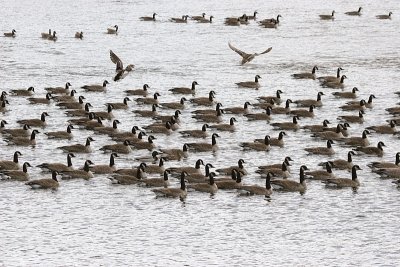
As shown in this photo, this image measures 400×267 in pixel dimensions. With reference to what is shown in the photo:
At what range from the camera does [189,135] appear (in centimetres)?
4572

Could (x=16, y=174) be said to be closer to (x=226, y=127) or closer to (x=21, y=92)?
(x=226, y=127)

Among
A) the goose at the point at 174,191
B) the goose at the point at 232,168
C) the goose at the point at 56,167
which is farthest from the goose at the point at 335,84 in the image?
the goose at the point at 174,191

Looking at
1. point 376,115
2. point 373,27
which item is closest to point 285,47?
point 373,27

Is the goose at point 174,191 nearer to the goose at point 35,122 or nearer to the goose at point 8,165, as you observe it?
the goose at point 8,165

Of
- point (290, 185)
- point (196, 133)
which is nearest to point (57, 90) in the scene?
point (196, 133)

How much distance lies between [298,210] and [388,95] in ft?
66.9

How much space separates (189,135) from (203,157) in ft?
11.1

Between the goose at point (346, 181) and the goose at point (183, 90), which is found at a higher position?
the goose at point (183, 90)

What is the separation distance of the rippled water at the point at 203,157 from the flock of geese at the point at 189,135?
401 mm

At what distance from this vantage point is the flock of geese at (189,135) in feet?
125

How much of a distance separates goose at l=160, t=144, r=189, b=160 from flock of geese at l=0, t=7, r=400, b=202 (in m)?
0.04

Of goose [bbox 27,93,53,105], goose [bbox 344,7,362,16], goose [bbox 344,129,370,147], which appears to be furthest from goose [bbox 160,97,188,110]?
goose [bbox 344,7,362,16]

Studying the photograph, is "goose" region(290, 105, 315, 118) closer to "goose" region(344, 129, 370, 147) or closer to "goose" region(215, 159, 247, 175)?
"goose" region(344, 129, 370, 147)

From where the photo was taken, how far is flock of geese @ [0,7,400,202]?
38219 mm
